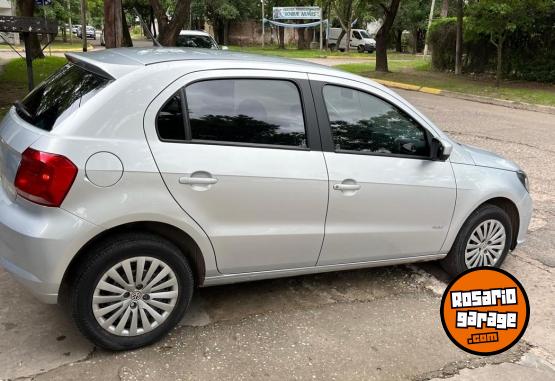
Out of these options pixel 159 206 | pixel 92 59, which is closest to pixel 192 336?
pixel 159 206

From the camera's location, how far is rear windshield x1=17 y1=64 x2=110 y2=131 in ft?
10.4

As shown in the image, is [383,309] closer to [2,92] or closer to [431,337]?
[431,337]

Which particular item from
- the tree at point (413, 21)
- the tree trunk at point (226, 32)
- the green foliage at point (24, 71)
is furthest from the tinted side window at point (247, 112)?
the tree trunk at point (226, 32)

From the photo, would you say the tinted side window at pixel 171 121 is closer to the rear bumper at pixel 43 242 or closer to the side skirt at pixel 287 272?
the rear bumper at pixel 43 242

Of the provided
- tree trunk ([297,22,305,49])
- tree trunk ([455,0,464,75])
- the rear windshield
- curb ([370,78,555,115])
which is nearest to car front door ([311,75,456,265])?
the rear windshield

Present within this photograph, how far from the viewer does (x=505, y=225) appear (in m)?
4.47

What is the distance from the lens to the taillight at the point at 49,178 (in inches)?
114

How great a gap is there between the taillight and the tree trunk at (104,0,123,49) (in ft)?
24.0

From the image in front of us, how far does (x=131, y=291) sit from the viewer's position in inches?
126

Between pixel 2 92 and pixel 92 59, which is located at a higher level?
pixel 92 59

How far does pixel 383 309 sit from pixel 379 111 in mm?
1405

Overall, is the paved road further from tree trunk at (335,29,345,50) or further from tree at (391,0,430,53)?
tree trunk at (335,29,345,50)

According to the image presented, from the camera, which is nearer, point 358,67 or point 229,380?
point 229,380

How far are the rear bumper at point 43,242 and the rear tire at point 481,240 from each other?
274 cm
